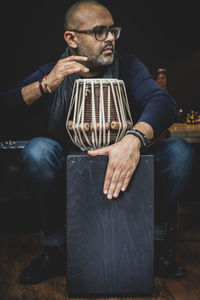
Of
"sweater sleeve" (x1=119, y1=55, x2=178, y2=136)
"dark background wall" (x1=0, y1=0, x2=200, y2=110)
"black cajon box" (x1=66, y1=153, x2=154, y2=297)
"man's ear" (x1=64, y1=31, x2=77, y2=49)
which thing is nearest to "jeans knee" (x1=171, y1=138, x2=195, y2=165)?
"sweater sleeve" (x1=119, y1=55, x2=178, y2=136)

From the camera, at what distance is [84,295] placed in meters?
1.39

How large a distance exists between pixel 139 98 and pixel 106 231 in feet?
2.17

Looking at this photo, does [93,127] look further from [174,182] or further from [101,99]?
[174,182]

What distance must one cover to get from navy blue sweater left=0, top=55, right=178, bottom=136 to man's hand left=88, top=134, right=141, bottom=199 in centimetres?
21

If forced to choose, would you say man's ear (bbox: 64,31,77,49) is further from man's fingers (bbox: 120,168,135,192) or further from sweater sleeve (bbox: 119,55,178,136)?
man's fingers (bbox: 120,168,135,192)

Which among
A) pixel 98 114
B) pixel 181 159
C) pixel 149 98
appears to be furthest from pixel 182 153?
pixel 98 114

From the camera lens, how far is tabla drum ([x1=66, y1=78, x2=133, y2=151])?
4.58 feet

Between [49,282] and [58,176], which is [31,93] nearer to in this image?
[58,176]

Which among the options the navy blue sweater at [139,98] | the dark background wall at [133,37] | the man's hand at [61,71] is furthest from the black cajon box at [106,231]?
the dark background wall at [133,37]

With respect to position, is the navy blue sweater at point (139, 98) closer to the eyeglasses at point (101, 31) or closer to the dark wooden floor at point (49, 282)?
the eyeglasses at point (101, 31)

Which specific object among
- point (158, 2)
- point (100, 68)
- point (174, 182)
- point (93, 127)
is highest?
point (158, 2)

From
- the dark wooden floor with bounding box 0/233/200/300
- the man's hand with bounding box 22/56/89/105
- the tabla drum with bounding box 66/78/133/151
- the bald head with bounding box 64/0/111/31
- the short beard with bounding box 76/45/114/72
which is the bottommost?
the dark wooden floor with bounding box 0/233/200/300

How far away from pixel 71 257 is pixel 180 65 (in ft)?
5.86

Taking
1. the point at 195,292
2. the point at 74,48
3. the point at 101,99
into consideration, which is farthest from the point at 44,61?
the point at 195,292
